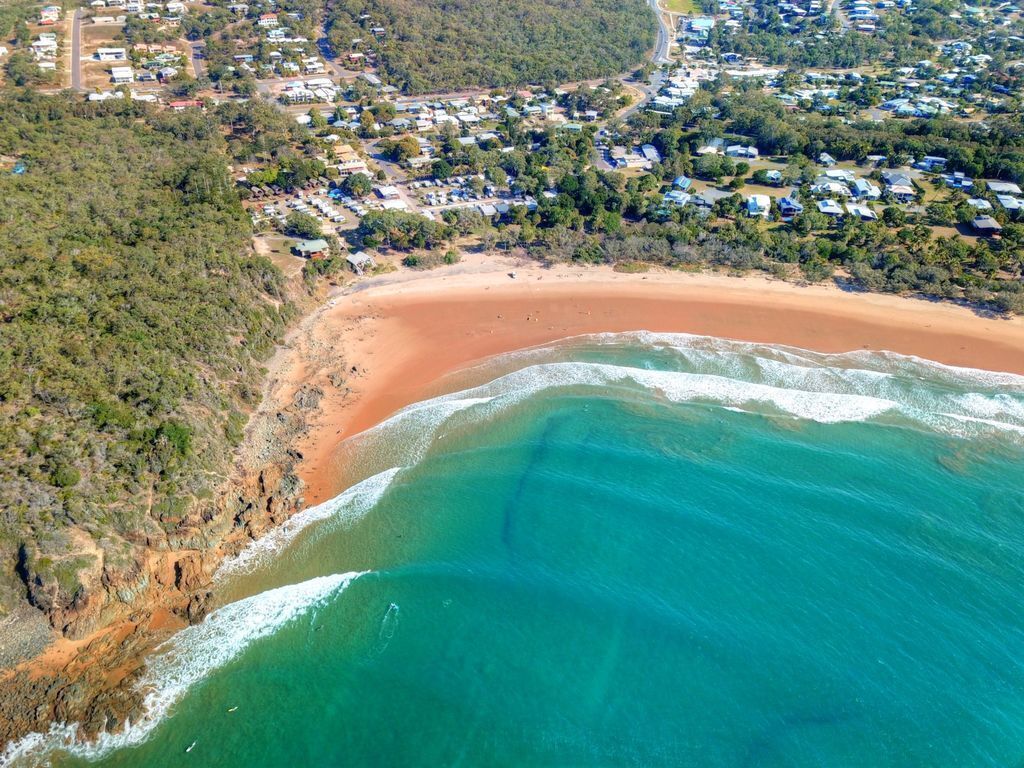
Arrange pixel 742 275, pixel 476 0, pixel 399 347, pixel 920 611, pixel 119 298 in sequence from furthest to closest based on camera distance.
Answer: pixel 476 0
pixel 742 275
pixel 399 347
pixel 119 298
pixel 920 611

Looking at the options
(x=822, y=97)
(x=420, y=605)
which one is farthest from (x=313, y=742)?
(x=822, y=97)

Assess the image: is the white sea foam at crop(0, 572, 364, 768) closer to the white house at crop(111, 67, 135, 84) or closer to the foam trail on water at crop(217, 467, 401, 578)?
the foam trail on water at crop(217, 467, 401, 578)

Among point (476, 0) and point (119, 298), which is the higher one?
point (476, 0)

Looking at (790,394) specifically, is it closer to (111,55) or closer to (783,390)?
(783,390)

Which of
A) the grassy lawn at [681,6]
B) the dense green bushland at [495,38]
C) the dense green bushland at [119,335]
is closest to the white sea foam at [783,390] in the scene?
the dense green bushland at [119,335]

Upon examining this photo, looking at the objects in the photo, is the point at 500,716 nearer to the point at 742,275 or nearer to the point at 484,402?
the point at 484,402
